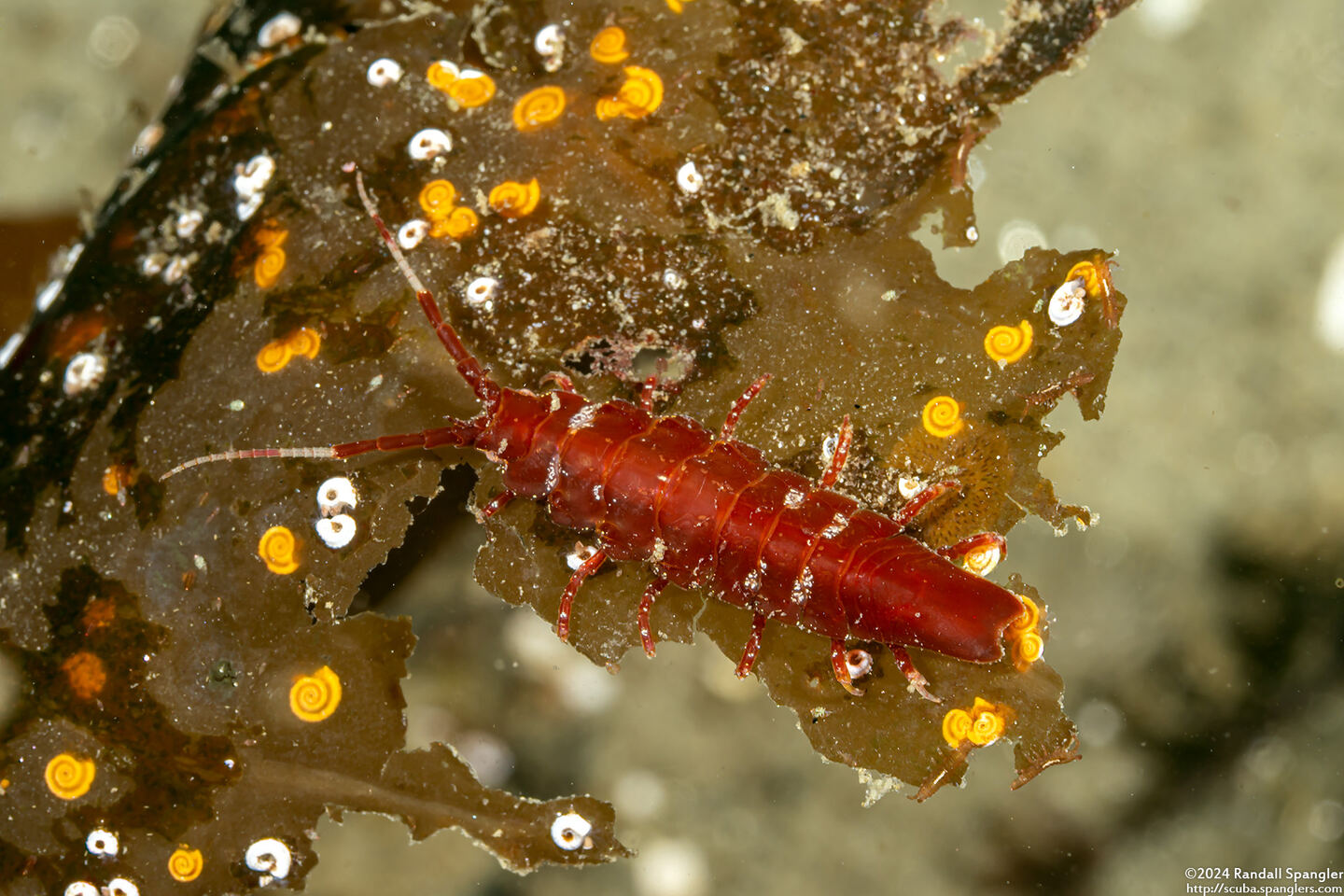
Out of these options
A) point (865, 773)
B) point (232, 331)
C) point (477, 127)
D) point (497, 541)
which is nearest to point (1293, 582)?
point (865, 773)

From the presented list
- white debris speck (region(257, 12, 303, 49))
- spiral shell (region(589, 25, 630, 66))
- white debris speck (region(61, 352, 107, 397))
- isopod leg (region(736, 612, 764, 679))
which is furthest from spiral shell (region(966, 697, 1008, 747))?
white debris speck (region(257, 12, 303, 49))

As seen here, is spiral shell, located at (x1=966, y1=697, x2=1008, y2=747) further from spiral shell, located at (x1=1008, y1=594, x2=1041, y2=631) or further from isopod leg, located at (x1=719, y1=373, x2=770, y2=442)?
isopod leg, located at (x1=719, y1=373, x2=770, y2=442)

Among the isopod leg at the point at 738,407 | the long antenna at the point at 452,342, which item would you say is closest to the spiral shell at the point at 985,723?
the isopod leg at the point at 738,407

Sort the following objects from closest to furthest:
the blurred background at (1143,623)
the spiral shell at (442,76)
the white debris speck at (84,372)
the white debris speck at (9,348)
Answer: the blurred background at (1143,623), the spiral shell at (442,76), the white debris speck at (84,372), the white debris speck at (9,348)

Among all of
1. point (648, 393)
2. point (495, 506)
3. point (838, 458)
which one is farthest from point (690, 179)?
point (495, 506)

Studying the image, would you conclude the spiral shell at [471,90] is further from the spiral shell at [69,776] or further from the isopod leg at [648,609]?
the spiral shell at [69,776]

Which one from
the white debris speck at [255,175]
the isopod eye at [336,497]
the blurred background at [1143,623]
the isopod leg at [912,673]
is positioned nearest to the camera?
the isopod leg at [912,673]
